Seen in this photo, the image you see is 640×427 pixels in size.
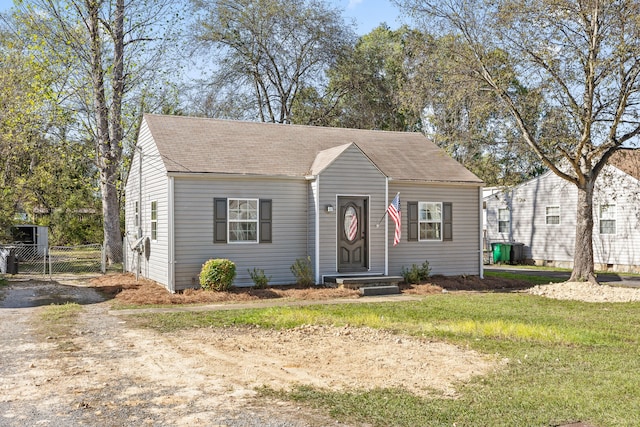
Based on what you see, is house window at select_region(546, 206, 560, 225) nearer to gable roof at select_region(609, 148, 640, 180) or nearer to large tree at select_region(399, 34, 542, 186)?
gable roof at select_region(609, 148, 640, 180)

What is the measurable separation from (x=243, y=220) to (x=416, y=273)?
17.1ft

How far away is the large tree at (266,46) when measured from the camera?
3250 centimetres

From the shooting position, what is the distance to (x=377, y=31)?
38500mm

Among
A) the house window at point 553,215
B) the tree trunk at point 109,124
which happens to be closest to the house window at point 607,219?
the house window at point 553,215

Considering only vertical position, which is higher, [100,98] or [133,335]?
[100,98]

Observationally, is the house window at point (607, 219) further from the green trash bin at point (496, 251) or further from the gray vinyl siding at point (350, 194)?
the gray vinyl siding at point (350, 194)

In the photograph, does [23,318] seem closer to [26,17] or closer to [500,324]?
[500,324]

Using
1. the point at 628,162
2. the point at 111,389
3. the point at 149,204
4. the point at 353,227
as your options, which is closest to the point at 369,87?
the point at 628,162

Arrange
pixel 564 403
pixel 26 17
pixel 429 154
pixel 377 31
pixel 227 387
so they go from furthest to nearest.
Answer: pixel 377 31 < pixel 26 17 < pixel 429 154 < pixel 227 387 < pixel 564 403

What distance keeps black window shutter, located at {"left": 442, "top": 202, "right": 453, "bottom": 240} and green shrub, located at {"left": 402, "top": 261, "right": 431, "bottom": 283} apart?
1.26 metres

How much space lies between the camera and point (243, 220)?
617 inches

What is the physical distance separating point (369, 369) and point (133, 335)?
427cm

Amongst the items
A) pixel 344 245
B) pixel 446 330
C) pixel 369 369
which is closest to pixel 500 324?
pixel 446 330

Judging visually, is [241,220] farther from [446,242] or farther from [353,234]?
[446,242]
